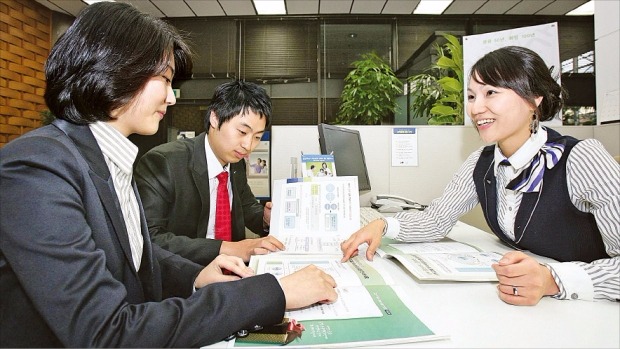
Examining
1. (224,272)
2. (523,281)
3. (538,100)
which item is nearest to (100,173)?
(224,272)

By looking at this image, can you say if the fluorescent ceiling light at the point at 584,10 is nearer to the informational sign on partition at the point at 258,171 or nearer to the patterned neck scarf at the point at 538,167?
the informational sign on partition at the point at 258,171

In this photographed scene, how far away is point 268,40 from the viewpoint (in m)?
5.49

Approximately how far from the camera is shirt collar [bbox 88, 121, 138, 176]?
0.71 meters

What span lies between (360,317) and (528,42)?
76.0 inches

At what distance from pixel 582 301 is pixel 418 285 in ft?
1.01

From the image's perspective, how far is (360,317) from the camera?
24.9 inches

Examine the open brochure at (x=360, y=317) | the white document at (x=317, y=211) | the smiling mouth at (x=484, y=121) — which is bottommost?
the open brochure at (x=360, y=317)

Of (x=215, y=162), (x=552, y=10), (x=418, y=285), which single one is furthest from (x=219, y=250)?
(x=552, y=10)

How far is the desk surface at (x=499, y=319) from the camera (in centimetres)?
58

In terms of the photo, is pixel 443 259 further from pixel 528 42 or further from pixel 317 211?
pixel 528 42

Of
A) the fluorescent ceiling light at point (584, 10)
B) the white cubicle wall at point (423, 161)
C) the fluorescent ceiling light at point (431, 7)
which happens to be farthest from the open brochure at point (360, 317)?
the fluorescent ceiling light at point (584, 10)

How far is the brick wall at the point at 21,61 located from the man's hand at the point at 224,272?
14.6 ft

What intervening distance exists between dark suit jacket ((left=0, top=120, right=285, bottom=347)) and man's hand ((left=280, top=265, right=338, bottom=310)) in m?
0.03

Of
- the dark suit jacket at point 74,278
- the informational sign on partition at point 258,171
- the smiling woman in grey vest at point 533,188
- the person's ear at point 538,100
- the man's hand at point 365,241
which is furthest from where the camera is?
the informational sign on partition at point 258,171
